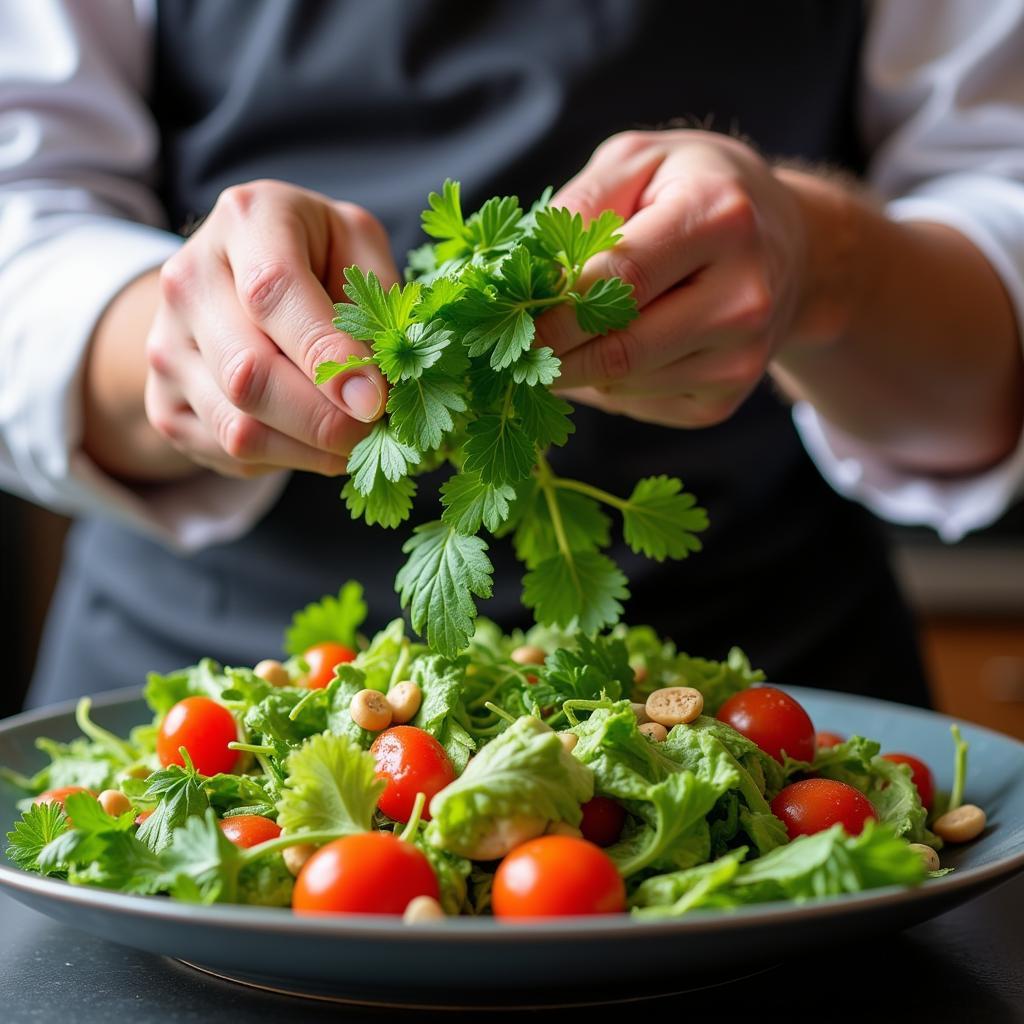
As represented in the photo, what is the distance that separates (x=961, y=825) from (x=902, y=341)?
22.5 inches

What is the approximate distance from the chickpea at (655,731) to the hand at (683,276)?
238 millimetres

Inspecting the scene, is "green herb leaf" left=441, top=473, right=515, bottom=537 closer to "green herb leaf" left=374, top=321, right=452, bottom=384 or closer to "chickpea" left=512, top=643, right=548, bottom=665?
"green herb leaf" left=374, top=321, right=452, bottom=384

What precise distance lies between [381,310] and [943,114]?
3.27ft

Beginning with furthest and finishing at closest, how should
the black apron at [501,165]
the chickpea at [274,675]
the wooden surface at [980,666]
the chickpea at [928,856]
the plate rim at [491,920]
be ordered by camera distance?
the wooden surface at [980,666], the black apron at [501,165], the chickpea at [274,675], the chickpea at [928,856], the plate rim at [491,920]

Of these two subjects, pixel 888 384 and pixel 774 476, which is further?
pixel 774 476

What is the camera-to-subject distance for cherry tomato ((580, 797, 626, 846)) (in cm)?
77

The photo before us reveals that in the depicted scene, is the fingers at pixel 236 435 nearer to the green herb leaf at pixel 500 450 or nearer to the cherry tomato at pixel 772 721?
the green herb leaf at pixel 500 450

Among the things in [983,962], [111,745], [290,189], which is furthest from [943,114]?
[111,745]

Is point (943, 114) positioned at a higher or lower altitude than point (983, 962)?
higher

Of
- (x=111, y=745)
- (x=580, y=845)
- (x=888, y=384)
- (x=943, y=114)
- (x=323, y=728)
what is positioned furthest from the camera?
(x=943, y=114)

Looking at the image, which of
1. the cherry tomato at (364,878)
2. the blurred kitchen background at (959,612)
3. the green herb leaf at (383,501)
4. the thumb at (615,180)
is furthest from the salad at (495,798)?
the blurred kitchen background at (959,612)

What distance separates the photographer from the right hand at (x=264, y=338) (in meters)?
0.84

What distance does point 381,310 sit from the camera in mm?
791

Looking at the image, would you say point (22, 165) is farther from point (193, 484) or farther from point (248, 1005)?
point (248, 1005)
